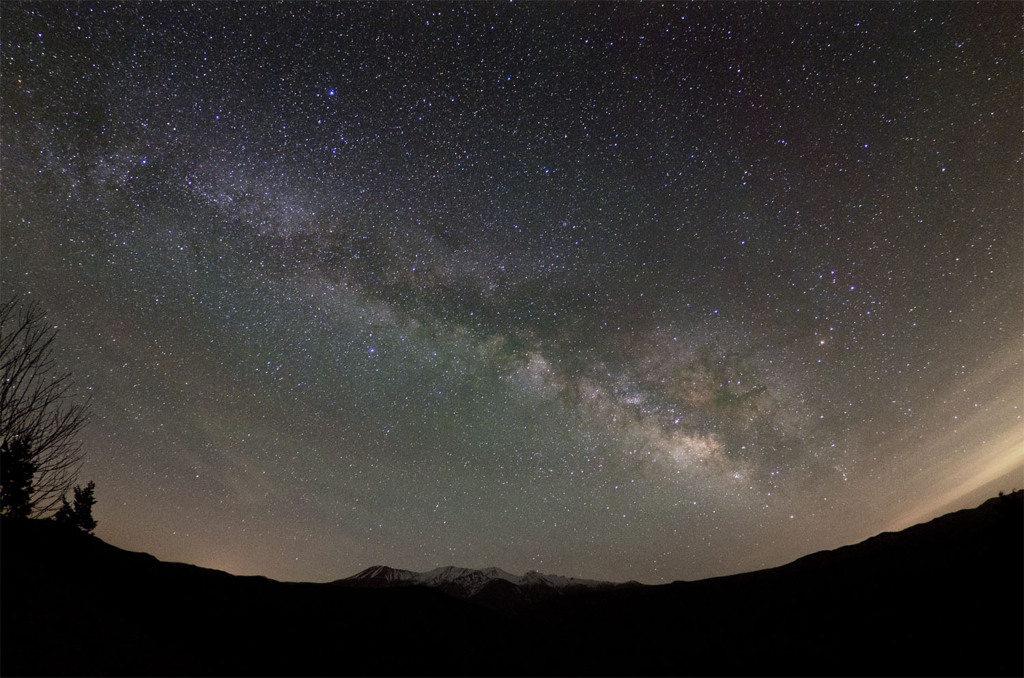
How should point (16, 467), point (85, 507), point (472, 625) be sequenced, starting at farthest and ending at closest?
point (85, 507) < point (472, 625) < point (16, 467)

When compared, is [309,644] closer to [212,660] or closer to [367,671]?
[367,671]

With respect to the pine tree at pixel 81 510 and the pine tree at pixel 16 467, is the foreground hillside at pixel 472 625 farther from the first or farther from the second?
the pine tree at pixel 81 510

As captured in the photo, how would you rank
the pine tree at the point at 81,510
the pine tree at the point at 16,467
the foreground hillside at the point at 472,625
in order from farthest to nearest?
the pine tree at the point at 81,510 → the pine tree at the point at 16,467 → the foreground hillside at the point at 472,625

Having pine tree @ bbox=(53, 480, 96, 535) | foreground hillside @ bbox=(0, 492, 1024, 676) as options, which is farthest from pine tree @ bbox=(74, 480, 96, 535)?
foreground hillside @ bbox=(0, 492, 1024, 676)

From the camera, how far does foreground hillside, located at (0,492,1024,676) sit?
9188 mm

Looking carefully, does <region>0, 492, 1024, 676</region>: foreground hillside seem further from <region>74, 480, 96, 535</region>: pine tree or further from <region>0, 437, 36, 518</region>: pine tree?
<region>74, 480, 96, 535</region>: pine tree

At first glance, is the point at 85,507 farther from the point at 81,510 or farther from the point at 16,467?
the point at 16,467

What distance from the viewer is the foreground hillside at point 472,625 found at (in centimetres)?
919

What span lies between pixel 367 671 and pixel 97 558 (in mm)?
11244

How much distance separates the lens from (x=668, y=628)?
107 ft

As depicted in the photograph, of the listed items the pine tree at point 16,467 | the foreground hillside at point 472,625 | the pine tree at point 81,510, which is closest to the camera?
the foreground hillside at point 472,625

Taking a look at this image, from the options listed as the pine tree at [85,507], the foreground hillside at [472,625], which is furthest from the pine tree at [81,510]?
→ the foreground hillside at [472,625]

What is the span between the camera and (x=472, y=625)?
2811 centimetres

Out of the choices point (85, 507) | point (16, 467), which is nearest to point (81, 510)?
point (85, 507)
